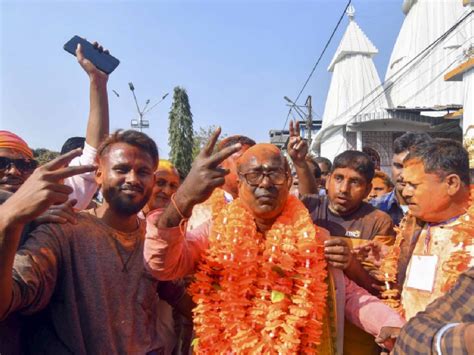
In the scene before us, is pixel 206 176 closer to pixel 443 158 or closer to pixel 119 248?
pixel 119 248

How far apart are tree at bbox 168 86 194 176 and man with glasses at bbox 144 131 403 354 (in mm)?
30796

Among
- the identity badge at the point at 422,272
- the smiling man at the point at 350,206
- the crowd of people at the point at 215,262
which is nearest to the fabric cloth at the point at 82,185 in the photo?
the crowd of people at the point at 215,262

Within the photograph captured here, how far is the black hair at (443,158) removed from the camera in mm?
2362

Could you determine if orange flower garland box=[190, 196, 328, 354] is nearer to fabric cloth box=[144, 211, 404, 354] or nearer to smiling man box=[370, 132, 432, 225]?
fabric cloth box=[144, 211, 404, 354]

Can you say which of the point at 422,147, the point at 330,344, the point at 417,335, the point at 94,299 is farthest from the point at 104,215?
the point at 422,147

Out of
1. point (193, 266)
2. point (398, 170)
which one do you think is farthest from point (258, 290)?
point (398, 170)

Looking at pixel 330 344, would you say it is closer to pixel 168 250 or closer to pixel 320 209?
pixel 168 250

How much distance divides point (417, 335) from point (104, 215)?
1.70 m

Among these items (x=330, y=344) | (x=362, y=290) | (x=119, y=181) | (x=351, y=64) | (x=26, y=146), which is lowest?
(x=330, y=344)

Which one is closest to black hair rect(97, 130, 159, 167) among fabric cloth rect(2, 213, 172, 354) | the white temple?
fabric cloth rect(2, 213, 172, 354)

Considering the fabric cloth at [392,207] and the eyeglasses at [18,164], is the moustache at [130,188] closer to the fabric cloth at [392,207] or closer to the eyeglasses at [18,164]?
the eyeglasses at [18,164]

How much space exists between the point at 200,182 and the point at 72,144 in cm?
310

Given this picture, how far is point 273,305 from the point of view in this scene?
2.31 meters

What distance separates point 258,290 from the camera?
2.37m
